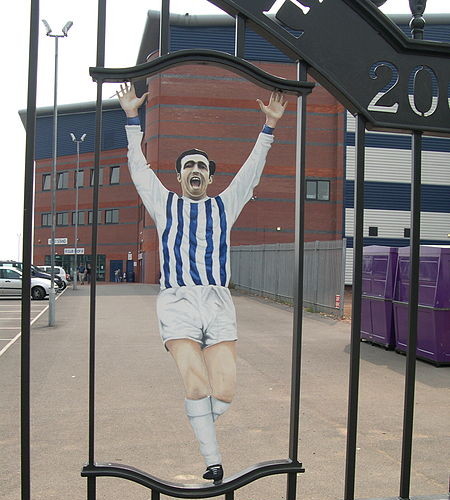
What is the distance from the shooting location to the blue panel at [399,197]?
29703 millimetres

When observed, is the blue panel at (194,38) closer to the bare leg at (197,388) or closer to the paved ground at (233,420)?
the paved ground at (233,420)

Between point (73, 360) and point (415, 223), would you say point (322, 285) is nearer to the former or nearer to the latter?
point (73, 360)

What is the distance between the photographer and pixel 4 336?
601 inches

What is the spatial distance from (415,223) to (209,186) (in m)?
1.33

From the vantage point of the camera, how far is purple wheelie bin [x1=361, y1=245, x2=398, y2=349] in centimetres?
1281

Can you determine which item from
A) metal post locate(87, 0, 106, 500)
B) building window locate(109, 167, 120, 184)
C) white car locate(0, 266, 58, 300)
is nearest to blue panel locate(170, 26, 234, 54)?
building window locate(109, 167, 120, 184)

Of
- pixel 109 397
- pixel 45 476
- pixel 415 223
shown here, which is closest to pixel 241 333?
pixel 109 397

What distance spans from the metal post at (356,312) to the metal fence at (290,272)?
12.8 metres

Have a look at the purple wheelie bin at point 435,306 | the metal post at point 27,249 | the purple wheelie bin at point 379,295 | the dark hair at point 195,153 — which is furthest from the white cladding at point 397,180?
the metal post at point 27,249

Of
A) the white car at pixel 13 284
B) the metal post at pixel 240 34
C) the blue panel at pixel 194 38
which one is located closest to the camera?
the metal post at pixel 240 34

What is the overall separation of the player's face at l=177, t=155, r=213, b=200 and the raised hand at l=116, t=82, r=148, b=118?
0.41 m

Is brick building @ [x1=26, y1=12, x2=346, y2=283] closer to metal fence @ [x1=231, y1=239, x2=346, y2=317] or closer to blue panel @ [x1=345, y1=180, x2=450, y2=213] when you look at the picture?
metal fence @ [x1=231, y1=239, x2=346, y2=317]

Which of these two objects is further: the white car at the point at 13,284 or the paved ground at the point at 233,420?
the white car at the point at 13,284

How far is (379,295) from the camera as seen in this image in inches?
520
